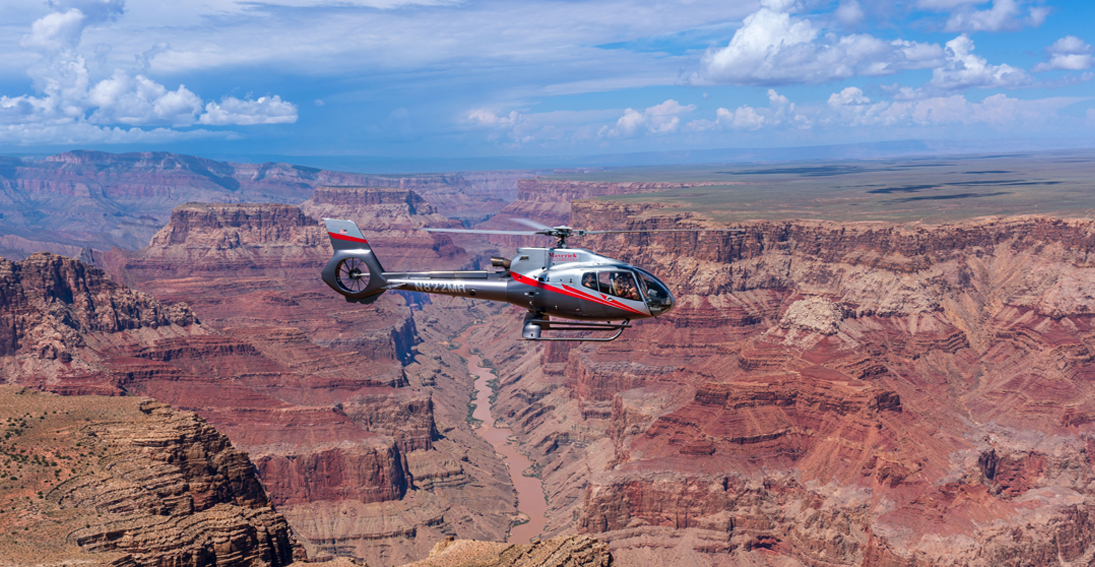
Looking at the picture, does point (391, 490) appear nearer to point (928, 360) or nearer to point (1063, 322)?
point (928, 360)

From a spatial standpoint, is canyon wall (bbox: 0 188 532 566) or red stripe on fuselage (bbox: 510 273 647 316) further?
canyon wall (bbox: 0 188 532 566)

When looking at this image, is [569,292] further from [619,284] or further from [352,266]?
[352,266]

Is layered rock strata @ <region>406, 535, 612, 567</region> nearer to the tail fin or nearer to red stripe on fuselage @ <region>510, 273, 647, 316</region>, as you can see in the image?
the tail fin

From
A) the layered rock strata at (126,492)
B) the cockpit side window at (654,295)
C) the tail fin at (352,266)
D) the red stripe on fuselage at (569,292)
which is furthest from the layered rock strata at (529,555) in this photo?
the cockpit side window at (654,295)

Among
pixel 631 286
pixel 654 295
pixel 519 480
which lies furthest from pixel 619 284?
pixel 519 480

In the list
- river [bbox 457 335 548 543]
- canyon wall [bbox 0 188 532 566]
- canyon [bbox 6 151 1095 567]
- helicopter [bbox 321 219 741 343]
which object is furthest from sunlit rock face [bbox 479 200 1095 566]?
helicopter [bbox 321 219 741 343]

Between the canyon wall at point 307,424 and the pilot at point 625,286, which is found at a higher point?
the pilot at point 625,286

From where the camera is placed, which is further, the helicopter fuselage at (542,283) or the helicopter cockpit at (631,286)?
the helicopter fuselage at (542,283)

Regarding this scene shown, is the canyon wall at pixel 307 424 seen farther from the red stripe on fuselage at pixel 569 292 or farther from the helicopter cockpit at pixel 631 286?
the helicopter cockpit at pixel 631 286
